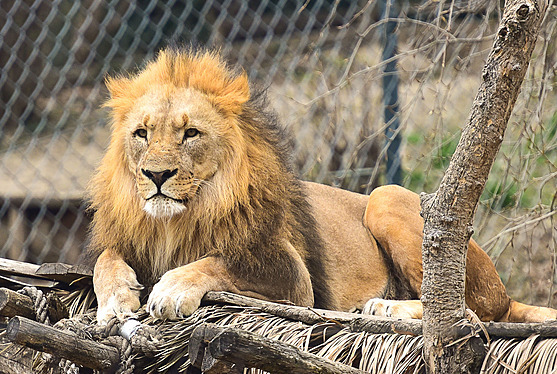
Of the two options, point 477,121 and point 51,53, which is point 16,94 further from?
point 477,121

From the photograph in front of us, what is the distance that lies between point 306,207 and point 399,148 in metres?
1.20

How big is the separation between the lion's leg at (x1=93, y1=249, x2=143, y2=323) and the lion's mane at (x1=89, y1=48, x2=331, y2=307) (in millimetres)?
92

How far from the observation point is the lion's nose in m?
2.24

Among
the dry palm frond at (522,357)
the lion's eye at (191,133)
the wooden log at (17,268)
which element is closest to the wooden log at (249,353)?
the dry palm frond at (522,357)

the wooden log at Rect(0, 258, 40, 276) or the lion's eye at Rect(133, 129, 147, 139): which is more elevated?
the lion's eye at Rect(133, 129, 147, 139)

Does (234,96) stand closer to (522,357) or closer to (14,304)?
(14,304)

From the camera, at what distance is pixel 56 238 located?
14.6ft

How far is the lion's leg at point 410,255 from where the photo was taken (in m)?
2.53

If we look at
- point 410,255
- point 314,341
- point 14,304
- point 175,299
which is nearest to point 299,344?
point 314,341

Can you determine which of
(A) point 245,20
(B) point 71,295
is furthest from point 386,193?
(A) point 245,20

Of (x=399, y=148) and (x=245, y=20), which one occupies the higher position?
(x=245, y=20)

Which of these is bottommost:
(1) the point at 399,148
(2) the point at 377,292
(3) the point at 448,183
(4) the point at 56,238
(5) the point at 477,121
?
(4) the point at 56,238

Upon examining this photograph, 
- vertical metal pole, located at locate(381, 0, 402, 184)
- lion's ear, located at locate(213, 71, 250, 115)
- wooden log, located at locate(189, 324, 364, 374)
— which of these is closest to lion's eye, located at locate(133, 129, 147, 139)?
lion's ear, located at locate(213, 71, 250, 115)

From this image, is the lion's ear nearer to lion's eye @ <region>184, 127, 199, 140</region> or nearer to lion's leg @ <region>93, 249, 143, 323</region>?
lion's eye @ <region>184, 127, 199, 140</region>
